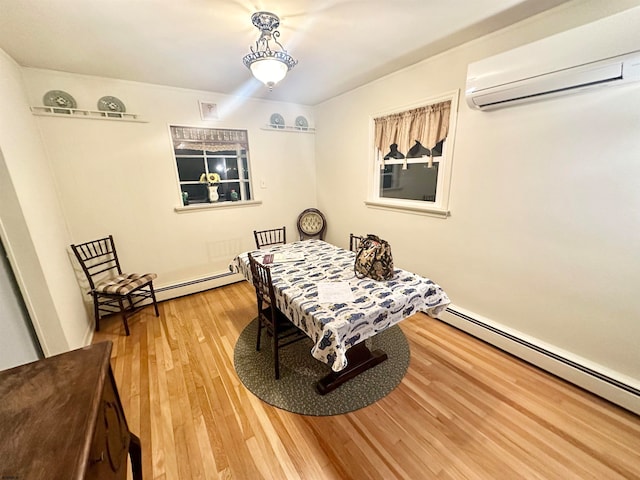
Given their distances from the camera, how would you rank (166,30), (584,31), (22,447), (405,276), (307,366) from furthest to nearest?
(307,366), (405,276), (166,30), (584,31), (22,447)

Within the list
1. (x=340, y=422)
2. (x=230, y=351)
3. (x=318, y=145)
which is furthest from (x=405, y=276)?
(x=318, y=145)

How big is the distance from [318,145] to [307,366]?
2.94 metres

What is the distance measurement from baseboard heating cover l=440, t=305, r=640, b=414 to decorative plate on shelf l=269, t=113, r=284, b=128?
3054mm

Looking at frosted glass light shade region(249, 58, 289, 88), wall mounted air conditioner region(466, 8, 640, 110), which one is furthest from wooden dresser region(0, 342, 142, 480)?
wall mounted air conditioner region(466, 8, 640, 110)

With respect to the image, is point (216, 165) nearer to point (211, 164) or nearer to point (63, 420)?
point (211, 164)

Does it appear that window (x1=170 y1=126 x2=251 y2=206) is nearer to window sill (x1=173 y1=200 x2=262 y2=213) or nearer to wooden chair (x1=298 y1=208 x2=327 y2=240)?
window sill (x1=173 y1=200 x2=262 y2=213)

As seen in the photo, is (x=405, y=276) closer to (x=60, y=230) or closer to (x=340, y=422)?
(x=340, y=422)

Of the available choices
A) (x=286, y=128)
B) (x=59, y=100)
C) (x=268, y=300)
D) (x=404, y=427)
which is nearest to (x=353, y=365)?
(x=404, y=427)

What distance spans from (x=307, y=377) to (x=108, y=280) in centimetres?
218

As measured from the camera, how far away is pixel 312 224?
151 inches

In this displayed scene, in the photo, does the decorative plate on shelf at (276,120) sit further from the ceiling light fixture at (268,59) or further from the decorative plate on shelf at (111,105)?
the ceiling light fixture at (268,59)

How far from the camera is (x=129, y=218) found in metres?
2.72

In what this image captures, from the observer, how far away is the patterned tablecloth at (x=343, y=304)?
134 cm

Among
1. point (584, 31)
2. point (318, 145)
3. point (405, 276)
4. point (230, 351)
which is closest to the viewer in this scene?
point (584, 31)
